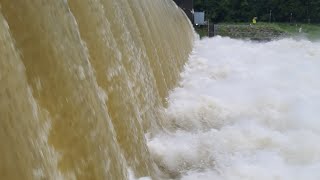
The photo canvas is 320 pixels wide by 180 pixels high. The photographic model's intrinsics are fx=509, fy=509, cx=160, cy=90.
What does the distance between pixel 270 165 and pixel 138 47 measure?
2149 mm

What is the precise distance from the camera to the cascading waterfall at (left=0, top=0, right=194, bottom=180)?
2178mm

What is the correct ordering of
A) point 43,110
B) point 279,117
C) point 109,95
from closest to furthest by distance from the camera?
point 43,110, point 109,95, point 279,117

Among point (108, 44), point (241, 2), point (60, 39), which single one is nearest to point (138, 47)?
point (108, 44)

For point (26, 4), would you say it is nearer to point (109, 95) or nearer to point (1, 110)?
point (1, 110)

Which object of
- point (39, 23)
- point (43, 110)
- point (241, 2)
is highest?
point (39, 23)

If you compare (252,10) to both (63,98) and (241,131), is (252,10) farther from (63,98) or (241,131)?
(63,98)

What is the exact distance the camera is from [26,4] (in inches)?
106

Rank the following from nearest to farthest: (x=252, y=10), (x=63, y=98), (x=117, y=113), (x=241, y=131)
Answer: (x=63, y=98)
(x=117, y=113)
(x=241, y=131)
(x=252, y=10)

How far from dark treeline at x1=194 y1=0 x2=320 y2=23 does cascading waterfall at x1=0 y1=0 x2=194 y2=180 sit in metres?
42.7

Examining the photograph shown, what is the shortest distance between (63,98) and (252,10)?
153ft

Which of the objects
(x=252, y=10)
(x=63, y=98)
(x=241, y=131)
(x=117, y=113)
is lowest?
(x=252, y=10)

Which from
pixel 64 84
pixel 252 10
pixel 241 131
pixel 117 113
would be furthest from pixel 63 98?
pixel 252 10

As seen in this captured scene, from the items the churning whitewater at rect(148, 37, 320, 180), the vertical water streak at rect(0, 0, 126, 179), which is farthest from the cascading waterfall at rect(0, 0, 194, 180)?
the churning whitewater at rect(148, 37, 320, 180)

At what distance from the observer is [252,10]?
1885 inches
